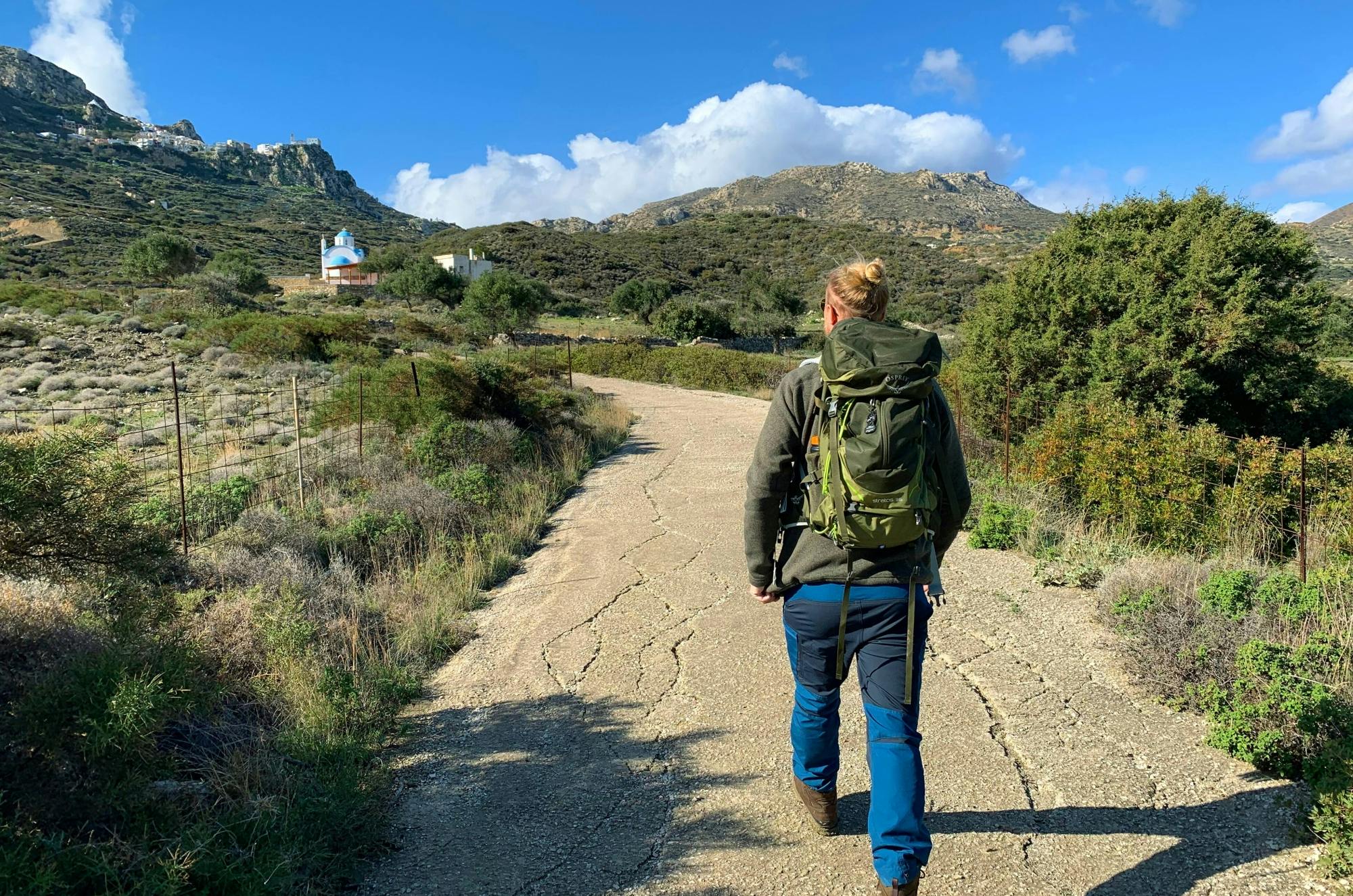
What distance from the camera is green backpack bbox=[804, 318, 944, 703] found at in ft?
7.61

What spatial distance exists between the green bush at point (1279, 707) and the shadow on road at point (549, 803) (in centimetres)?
214

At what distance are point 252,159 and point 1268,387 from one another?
161 meters

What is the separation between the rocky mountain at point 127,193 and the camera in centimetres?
5669

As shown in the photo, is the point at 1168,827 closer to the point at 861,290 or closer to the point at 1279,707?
the point at 1279,707

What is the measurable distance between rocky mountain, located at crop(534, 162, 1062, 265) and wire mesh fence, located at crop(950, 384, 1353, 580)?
258 ft

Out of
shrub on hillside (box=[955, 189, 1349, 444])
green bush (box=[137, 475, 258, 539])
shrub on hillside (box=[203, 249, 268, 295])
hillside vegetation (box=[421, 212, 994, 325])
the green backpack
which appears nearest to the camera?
the green backpack

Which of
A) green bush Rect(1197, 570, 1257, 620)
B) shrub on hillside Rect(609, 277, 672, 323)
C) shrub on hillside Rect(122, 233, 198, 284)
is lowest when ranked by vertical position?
green bush Rect(1197, 570, 1257, 620)

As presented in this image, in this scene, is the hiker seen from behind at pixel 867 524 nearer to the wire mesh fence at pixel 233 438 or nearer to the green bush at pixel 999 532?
the green bush at pixel 999 532

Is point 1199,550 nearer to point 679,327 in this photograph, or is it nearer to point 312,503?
point 312,503

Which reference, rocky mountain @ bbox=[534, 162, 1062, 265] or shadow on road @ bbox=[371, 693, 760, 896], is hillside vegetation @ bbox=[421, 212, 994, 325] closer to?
rocky mountain @ bbox=[534, 162, 1062, 265]

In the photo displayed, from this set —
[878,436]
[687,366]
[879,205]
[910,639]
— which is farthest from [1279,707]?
[879,205]

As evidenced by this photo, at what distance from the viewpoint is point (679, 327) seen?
41.4 m

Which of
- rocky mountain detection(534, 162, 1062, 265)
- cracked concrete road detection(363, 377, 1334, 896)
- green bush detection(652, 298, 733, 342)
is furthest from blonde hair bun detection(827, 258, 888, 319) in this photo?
rocky mountain detection(534, 162, 1062, 265)

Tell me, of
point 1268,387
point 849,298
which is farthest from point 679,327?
point 849,298
